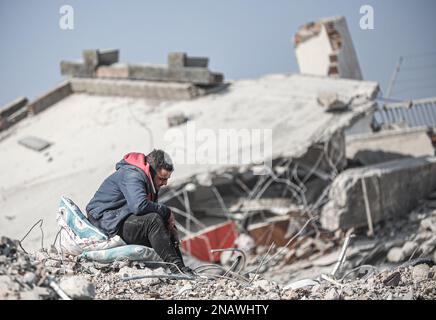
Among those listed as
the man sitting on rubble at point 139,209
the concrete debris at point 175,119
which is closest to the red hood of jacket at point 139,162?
the man sitting on rubble at point 139,209

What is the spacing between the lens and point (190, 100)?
15.3 meters

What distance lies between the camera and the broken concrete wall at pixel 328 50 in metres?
18.9

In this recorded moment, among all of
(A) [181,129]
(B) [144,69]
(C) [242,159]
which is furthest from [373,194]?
(B) [144,69]

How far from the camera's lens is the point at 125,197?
726 centimetres

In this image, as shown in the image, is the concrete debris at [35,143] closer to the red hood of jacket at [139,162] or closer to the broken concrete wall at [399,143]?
the broken concrete wall at [399,143]

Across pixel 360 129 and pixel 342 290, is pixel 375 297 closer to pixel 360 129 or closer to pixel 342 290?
pixel 342 290

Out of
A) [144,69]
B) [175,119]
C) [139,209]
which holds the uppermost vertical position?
[139,209]

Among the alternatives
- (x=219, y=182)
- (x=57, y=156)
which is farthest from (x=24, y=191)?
(x=219, y=182)

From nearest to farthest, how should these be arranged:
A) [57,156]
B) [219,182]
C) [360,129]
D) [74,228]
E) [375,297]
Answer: [375,297]
[74,228]
[219,182]
[57,156]
[360,129]

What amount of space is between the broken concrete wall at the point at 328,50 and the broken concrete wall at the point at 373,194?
19.1ft

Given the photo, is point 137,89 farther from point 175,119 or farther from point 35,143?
point 175,119

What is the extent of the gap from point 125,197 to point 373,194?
593cm

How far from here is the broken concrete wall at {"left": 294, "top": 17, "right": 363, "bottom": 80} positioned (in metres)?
18.9
